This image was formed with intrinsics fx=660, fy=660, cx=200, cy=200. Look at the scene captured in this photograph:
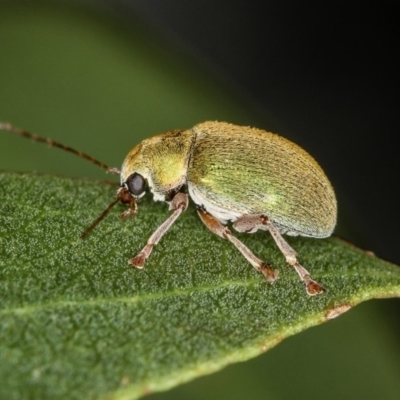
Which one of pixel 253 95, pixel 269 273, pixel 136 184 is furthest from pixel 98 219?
pixel 253 95

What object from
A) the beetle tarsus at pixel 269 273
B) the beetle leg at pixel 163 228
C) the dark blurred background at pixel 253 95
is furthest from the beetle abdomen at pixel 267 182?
the dark blurred background at pixel 253 95

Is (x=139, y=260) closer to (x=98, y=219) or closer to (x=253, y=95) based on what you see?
(x=98, y=219)

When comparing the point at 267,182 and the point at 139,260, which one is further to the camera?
the point at 267,182

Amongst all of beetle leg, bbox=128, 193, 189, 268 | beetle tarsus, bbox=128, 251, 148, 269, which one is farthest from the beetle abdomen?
beetle tarsus, bbox=128, 251, 148, 269

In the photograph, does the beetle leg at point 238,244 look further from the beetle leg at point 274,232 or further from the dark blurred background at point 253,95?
the dark blurred background at point 253,95

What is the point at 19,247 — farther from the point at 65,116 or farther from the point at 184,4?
the point at 184,4

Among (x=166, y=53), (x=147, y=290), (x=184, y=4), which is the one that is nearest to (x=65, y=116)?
(x=166, y=53)
